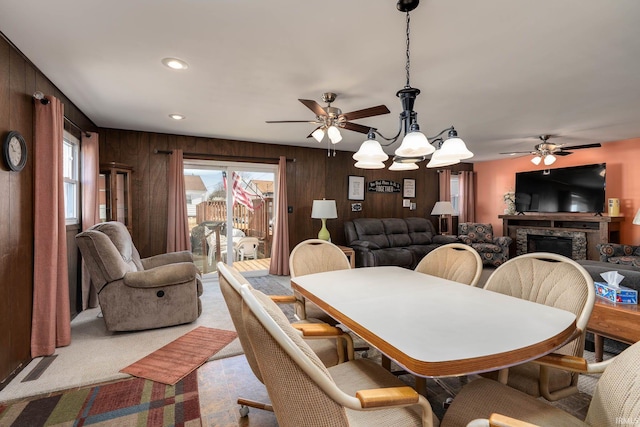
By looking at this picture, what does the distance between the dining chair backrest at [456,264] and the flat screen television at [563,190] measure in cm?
450

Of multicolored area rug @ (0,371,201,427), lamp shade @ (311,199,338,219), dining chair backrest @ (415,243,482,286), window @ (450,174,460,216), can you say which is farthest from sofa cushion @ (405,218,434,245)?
multicolored area rug @ (0,371,201,427)

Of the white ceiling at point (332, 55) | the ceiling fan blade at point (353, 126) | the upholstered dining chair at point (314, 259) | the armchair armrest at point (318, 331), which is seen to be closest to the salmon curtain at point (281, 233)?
the white ceiling at point (332, 55)

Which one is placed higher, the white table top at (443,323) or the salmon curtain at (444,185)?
the salmon curtain at (444,185)

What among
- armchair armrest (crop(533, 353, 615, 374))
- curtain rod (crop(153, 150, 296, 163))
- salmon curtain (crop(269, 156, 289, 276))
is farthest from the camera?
salmon curtain (crop(269, 156, 289, 276))

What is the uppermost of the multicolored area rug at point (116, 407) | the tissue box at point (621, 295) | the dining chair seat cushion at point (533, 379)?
the tissue box at point (621, 295)

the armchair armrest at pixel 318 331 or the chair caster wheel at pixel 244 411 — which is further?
the chair caster wheel at pixel 244 411

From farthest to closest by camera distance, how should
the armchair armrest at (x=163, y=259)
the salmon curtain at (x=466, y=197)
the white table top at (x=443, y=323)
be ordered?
1. the salmon curtain at (x=466, y=197)
2. the armchair armrest at (x=163, y=259)
3. the white table top at (x=443, y=323)

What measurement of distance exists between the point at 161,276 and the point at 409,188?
17.0ft

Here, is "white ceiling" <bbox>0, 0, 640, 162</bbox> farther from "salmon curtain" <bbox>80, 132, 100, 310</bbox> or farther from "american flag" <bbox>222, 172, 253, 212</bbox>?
"american flag" <bbox>222, 172, 253, 212</bbox>

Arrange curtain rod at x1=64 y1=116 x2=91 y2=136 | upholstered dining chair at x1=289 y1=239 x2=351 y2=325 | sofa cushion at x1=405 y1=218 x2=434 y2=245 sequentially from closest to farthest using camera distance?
upholstered dining chair at x1=289 y1=239 x2=351 y2=325 < curtain rod at x1=64 y1=116 x2=91 y2=136 < sofa cushion at x1=405 y1=218 x2=434 y2=245

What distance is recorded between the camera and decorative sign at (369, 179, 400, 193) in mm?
6227

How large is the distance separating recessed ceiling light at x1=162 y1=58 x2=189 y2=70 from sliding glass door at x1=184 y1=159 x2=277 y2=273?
8.26 feet

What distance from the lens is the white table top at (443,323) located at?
1.00 metres

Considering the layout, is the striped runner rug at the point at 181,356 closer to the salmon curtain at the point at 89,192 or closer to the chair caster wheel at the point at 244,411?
the chair caster wheel at the point at 244,411
